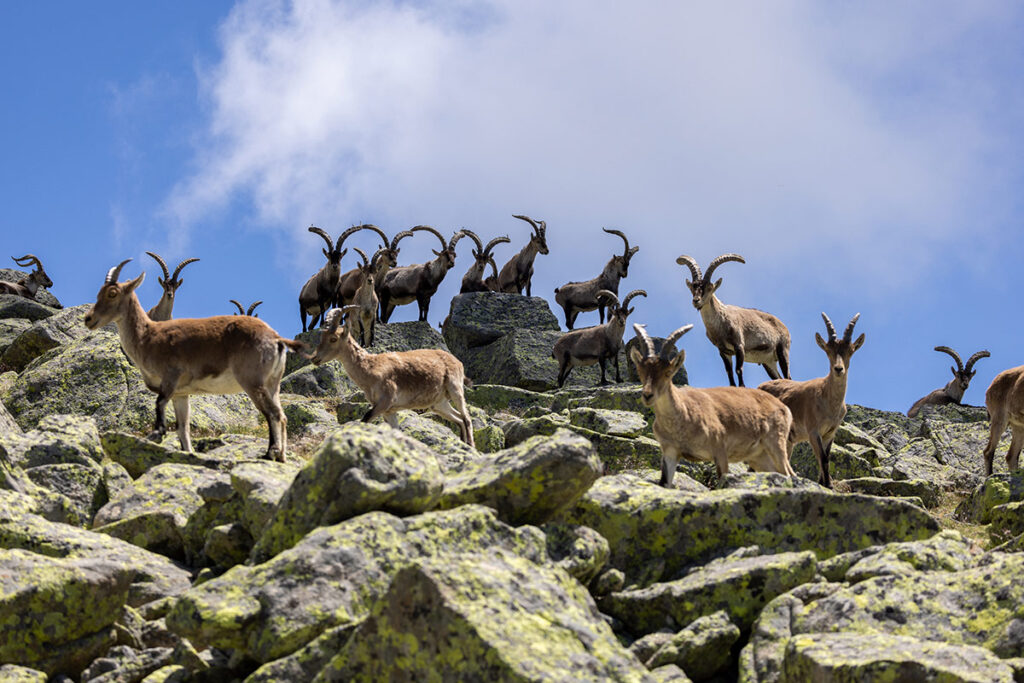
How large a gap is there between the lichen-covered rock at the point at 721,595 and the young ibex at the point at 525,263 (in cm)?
3449

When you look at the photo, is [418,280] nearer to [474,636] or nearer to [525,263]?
[525,263]

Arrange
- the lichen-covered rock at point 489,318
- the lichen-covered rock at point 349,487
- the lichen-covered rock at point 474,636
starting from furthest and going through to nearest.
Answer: the lichen-covered rock at point 489,318, the lichen-covered rock at point 349,487, the lichen-covered rock at point 474,636

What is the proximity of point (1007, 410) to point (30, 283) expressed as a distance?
44.1 metres

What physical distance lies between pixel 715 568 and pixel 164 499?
195 inches

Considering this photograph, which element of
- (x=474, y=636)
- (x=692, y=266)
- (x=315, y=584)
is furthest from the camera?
(x=692, y=266)

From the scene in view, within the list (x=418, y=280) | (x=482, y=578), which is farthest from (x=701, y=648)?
(x=418, y=280)

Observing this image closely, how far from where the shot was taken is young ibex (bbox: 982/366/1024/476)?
1742 centimetres

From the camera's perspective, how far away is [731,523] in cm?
764

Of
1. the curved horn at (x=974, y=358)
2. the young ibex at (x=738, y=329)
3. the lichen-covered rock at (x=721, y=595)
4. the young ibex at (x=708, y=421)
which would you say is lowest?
the lichen-covered rock at (x=721, y=595)

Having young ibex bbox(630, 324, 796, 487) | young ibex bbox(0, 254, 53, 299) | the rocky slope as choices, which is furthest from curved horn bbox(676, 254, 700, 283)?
young ibex bbox(0, 254, 53, 299)

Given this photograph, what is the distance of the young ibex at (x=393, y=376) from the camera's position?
16219 mm

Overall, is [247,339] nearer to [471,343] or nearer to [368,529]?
[368,529]

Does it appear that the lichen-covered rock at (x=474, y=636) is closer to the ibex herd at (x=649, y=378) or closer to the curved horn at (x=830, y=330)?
the ibex herd at (x=649, y=378)

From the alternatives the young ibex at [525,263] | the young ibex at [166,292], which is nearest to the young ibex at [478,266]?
the young ibex at [525,263]
